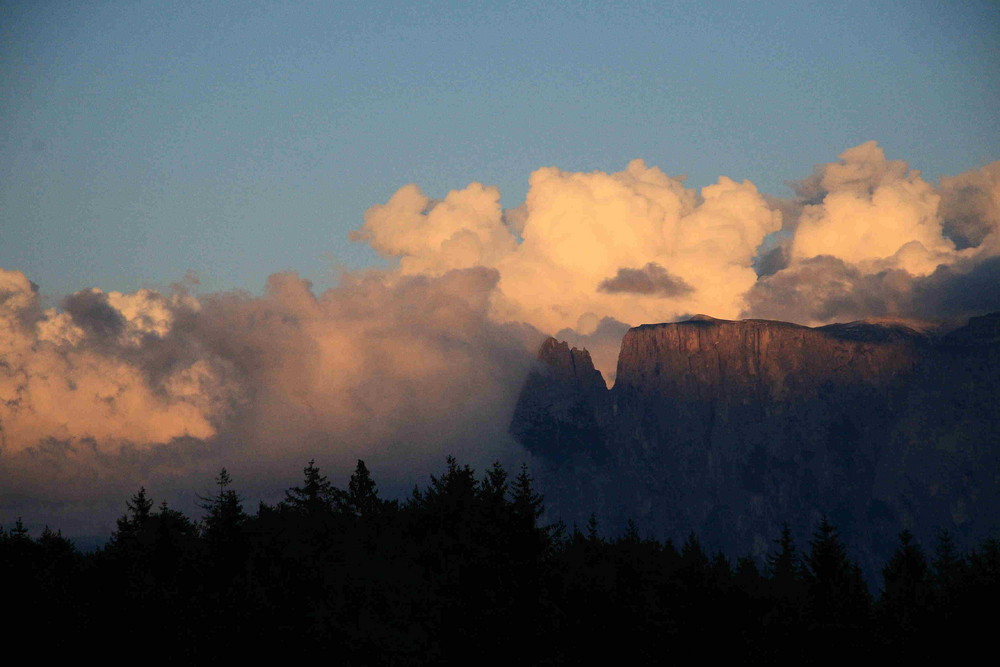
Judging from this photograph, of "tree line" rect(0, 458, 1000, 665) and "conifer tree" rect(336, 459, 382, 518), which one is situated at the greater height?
"conifer tree" rect(336, 459, 382, 518)

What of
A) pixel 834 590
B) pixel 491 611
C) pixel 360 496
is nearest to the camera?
pixel 491 611

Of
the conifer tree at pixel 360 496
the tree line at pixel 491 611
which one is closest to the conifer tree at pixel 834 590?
the tree line at pixel 491 611

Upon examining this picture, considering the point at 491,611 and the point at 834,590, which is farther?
the point at 834,590

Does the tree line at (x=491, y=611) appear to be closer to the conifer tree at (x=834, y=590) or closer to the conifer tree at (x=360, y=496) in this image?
the conifer tree at (x=834, y=590)

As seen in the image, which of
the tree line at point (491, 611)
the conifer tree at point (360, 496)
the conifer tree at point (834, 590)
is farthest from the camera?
the conifer tree at point (360, 496)

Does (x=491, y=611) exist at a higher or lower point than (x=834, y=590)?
lower

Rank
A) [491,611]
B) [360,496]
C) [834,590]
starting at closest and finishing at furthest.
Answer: [491,611] < [834,590] < [360,496]

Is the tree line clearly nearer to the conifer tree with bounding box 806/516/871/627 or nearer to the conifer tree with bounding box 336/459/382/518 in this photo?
the conifer tree with bounding box 806/516/871/627

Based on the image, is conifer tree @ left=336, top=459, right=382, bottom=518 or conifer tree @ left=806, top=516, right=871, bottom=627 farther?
conifer tree @ left=336, top=459, right=382, bottom=518

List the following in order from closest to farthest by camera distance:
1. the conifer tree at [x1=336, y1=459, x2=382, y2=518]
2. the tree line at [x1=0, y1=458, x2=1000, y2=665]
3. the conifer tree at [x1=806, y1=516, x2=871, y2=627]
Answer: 1. the tree line at [x1=0, y1=458, x2=1000, y2=665]
2. the conifer tree at [x1=806, y1=516, x2=871, y2=627]
3. the conifer tree at [x1=336, y1=459, x2=382, y2=518]

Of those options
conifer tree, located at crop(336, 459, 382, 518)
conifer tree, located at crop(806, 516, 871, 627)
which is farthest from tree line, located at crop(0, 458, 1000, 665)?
conifer tree, located at crop(336, 459, 382, 518)

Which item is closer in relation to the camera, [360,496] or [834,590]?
[834,590]

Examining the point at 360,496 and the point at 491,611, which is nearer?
the point at 491,611

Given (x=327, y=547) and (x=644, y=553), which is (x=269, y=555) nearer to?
(x=327, y=547)
